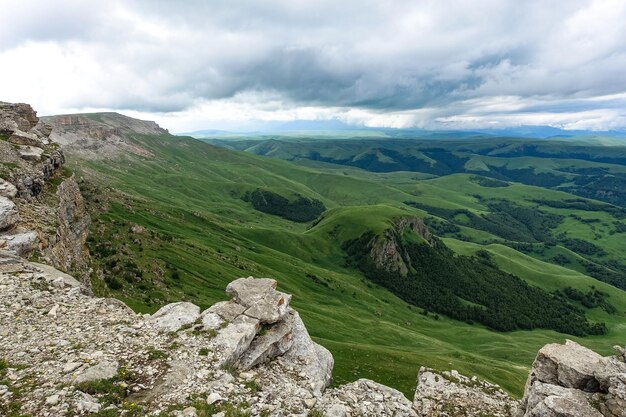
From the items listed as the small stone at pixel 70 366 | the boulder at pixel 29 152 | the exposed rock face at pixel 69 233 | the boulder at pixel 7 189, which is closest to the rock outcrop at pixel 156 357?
the small stone at pixel 70 366

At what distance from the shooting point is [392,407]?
31.1 m

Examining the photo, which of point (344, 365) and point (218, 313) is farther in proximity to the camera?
point (344, 365)

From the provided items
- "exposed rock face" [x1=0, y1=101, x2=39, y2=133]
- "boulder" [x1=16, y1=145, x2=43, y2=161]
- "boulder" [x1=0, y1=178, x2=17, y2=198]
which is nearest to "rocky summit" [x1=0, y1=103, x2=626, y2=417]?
"boulder" [x1=0, y1=178, x2=17, y2=198]

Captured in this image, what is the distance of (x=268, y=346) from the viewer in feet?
105

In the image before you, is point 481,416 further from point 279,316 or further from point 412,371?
point 412,371

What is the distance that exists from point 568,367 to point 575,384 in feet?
4.05

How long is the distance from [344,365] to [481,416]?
4143 cm

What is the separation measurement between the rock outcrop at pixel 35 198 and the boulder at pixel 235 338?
84.2 ft

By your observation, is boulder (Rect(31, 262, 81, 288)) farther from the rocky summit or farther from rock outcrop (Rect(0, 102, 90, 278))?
rock outcrop (Rect(0, 102, 90, 278))

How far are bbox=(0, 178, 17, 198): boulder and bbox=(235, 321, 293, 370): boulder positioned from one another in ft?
122

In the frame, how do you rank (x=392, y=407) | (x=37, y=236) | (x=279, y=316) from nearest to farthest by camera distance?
(x=392, y=407)
(x=279, y=316)
(x=37, y=236)

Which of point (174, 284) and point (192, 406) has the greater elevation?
point (192, 406)

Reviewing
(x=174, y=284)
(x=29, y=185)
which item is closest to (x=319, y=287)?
(x=174, y=284)

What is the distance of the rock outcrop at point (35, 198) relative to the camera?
42.2m
